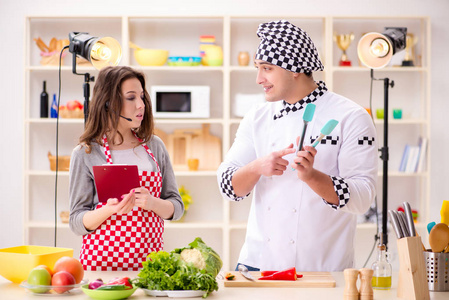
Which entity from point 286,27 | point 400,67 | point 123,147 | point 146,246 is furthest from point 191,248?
point 400,67

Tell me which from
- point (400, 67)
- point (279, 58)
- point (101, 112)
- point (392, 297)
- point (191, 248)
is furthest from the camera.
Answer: point (400, 67)

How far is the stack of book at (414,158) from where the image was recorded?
4.75m

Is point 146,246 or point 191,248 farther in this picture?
point 146,246

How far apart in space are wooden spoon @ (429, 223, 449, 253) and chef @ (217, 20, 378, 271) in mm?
271

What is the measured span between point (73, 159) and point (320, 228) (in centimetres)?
94

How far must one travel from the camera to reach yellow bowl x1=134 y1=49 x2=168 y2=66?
4.71 metres

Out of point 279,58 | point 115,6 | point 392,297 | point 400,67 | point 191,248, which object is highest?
point 115,6

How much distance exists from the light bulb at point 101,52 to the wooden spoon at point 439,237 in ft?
6.59

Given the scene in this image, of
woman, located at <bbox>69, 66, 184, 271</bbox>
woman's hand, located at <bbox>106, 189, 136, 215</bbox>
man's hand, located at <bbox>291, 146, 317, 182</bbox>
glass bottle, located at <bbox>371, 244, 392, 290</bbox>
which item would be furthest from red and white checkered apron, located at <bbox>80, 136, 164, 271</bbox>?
glass bottle, located at <bbox>371, 244, 392, 290</bbox>

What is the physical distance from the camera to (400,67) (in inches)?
187

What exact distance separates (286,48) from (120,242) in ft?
3.02

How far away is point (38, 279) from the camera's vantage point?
1646 mm

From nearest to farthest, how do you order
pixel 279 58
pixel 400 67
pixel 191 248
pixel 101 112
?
pixel 191 248
pixel 279 58
pixel 101 112
pixel 400 67

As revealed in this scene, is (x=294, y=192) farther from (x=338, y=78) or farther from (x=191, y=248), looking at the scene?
(x=338, y=78)
